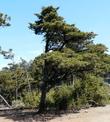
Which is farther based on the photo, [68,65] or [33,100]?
[33,100]

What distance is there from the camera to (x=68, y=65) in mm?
21297

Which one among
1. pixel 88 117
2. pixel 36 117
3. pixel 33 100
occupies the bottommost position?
pixel 88 117

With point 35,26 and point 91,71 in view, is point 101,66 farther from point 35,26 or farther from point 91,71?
point 35,26

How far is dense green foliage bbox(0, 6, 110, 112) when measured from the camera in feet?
73.6

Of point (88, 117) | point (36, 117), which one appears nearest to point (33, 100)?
point (36, 117)

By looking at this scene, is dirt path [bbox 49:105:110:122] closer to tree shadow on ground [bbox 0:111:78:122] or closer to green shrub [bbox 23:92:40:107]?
tree shadow on ground [bbox 0:111:78:122]

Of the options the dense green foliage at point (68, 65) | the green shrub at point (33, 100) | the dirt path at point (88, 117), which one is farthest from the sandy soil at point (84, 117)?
the green shrub at point (33, 100)

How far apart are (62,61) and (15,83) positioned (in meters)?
28.6

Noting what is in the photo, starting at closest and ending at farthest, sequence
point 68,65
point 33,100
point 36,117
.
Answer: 1. point 68,65
2. point 36,117
3. point 33,100

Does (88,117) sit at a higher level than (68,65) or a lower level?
lower

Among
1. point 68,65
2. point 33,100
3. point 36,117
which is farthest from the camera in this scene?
point 33,100

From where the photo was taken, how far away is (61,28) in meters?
23.2

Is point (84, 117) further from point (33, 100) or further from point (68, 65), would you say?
point (33, 100)

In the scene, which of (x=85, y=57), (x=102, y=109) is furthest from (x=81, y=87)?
(x=85, y=57)
